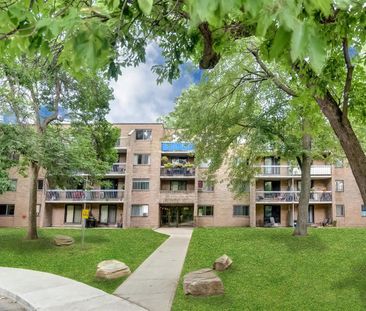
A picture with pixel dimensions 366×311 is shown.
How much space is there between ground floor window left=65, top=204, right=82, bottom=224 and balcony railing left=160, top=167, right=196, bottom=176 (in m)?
9.24

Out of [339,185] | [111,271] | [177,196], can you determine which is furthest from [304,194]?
[339,185]

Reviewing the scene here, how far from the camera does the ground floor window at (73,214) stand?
37.7 m

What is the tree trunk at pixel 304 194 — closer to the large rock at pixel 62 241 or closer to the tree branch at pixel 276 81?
the tree branch at pixel 276 81

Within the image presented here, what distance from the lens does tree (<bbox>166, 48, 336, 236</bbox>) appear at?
679 inches

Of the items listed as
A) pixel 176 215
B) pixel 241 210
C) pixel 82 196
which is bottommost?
pixel 176 215

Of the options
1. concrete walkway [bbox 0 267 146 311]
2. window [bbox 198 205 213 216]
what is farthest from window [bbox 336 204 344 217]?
concrete walkway [bbox 0 267 146 311]

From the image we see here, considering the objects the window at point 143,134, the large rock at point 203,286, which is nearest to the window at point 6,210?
the window at point 143,134

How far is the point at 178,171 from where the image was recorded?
37656 mm

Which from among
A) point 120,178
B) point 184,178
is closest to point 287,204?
point 184,178

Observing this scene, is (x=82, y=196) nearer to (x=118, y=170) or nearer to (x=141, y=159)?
(x=118, y=170)

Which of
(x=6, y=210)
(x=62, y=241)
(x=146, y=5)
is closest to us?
(x=146, y=5)

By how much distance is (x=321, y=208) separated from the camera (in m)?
37.8

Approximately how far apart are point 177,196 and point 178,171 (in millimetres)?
2499

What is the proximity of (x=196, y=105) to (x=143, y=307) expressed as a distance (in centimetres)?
1108
